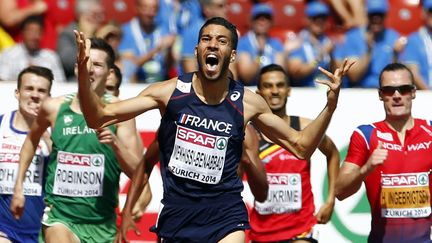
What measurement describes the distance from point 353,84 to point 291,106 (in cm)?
173

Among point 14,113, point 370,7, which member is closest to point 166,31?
point 370,7

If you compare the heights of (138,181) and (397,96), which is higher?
(397,96)

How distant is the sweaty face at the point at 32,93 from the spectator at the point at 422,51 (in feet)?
15.9

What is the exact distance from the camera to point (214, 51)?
7.04 meters

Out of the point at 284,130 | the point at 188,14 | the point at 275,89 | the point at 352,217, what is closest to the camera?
the point at 284,130

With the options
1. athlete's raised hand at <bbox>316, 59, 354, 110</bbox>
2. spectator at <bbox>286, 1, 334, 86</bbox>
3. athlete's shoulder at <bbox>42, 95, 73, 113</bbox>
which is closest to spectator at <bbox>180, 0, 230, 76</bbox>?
spectator at <bbox>286, 1, 334, 86</bbox>

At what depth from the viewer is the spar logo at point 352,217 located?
36.5 ft

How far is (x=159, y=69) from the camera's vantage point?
12828 mm

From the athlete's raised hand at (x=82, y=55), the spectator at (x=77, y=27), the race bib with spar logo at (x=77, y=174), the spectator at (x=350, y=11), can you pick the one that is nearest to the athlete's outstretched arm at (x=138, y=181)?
the race bib with spar logo at (x=77, y=174)

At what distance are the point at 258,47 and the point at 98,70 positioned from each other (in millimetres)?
4250

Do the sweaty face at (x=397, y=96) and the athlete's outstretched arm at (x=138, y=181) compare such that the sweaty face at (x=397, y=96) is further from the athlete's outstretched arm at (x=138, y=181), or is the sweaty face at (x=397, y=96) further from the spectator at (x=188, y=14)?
the spectator at (x=188, y=14)

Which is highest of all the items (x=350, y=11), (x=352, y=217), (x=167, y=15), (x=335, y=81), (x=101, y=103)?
(x=350, y=11)

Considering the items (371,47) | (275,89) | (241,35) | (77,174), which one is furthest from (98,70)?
(371,47)

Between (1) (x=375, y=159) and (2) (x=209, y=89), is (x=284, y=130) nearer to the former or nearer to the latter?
(2) (x=209, y=89)
